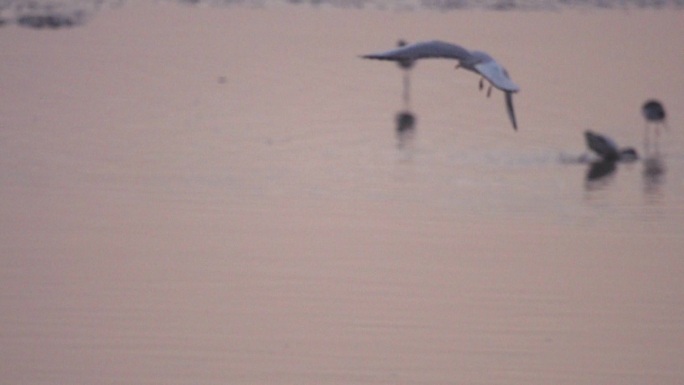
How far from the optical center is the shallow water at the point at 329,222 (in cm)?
1038

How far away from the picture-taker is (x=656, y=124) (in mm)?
18266

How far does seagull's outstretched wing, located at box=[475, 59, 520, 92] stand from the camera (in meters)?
9.11

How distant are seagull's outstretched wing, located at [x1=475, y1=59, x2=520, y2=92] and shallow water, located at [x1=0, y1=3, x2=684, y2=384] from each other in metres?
1.68

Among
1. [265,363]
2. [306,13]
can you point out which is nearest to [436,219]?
[265,363]

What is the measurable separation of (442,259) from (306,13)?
53.6ft

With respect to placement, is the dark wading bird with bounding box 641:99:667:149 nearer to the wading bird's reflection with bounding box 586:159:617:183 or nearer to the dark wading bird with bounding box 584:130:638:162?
the dark wading bird with bounding box 584:130:638:162

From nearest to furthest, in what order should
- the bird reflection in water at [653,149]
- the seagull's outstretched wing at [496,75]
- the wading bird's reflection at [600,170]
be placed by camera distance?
1. the seagull's outstretched wing at [496,75]
2. the bird reflection in water at [653,149]
3. the wading bird's reflection at [600,170]

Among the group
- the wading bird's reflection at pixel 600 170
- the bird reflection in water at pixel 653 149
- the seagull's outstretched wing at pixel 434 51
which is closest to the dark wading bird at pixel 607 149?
the wading bird's reflection at pixel 600 170

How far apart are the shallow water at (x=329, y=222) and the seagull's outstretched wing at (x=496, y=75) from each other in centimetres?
168

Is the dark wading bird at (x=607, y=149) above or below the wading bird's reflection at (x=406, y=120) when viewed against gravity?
above

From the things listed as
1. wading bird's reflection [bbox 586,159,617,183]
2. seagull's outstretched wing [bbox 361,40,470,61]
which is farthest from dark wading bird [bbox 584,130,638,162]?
seagull's outstretched wing [bbox 361,40,470,61]

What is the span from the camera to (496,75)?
367 inches

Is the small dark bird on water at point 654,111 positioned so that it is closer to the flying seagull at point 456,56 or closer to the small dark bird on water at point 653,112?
the small dark bird on water at point 653,112

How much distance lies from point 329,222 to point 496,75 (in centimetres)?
425
